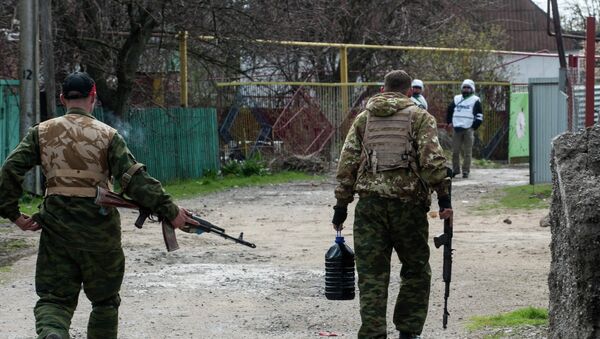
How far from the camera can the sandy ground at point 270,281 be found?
7887 millimetres

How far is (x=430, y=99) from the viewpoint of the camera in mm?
24031

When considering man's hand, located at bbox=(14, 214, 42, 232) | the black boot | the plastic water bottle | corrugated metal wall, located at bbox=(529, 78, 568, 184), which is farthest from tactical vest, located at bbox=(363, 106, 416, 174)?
corrugated metal wall, located at bbox=(529, 78, 568, 184)

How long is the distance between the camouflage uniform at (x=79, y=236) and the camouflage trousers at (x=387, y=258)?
1.32 metres

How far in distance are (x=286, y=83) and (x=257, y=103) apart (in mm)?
685

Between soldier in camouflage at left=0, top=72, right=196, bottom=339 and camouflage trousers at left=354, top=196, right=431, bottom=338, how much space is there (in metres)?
1.30

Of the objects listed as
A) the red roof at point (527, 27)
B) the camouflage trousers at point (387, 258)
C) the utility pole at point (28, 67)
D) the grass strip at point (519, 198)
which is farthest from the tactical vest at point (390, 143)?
the red roof at point (527, 27)

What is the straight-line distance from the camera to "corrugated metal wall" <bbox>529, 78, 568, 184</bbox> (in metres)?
17.2

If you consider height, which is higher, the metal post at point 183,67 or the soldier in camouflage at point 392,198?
the metal post at point 183,67

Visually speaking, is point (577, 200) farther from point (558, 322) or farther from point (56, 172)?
point (56, 172)

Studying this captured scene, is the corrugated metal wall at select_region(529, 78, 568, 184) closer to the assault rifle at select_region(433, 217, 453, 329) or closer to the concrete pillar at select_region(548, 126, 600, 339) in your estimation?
the assault rifle at select_region(433, 217, 453, 329)

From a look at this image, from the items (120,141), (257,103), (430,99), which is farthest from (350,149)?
(430,99)

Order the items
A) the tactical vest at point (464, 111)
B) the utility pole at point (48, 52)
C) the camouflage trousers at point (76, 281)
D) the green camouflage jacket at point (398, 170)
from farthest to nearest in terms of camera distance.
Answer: the tactical vest at point (464, 111), the utility pole at point (48, 52), the green camouflage jacket at point (398, 170), the camouflage trousers at point (76, 281)

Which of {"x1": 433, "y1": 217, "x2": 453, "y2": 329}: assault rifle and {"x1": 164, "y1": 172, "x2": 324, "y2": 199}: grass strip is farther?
{"x1": 164, "y1": 172, "x2": 324, "y2": 199}: grass strip

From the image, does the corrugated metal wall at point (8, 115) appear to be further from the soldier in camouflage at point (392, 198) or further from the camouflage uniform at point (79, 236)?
the camouflage uniform at point (79, 236)
